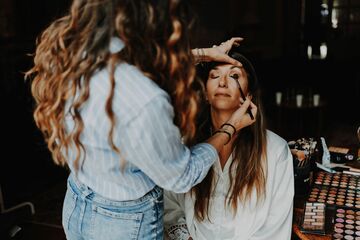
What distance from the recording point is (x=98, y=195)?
1248 millimetres

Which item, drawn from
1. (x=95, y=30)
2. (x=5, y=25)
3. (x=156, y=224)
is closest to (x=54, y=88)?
(x=95, y=30)

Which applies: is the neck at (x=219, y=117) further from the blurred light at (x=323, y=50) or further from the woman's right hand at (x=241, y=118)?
the blurred light at (x=323, y=50)

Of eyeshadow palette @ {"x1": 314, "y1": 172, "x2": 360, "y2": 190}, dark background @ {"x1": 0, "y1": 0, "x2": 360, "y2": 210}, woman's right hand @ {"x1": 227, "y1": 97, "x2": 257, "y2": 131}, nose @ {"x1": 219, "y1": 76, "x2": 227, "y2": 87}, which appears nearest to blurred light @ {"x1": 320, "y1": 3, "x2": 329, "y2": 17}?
dark background @ {"x1": 0, "y1": 0, "x2": 360, "y2": 210}

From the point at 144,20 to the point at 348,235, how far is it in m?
1.04

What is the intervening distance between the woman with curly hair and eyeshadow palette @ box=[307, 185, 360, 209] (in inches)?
28.3

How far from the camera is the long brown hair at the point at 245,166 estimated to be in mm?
1708

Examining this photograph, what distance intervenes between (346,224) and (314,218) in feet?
0.37

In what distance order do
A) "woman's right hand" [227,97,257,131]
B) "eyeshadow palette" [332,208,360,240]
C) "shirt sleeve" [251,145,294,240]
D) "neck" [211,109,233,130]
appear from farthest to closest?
"neck" [211,109,233,130], "shirt sleeve" [251,145,294,240], "eyeshadow palette" [332,208,360,240], "woman's right hand" [227,97,257,131]

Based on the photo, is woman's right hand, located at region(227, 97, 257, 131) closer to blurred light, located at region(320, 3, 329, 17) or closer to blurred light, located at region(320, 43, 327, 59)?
blurred light, located at region(320, 43, 327, 59)

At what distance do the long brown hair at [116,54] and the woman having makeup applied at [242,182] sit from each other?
631mm

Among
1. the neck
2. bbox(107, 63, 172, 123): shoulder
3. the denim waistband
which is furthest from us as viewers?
the neck

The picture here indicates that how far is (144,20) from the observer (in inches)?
39.8

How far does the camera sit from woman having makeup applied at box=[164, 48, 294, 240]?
1684 mm

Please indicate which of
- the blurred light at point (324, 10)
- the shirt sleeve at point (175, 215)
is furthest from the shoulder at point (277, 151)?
the blurred light at point (324, 10)
